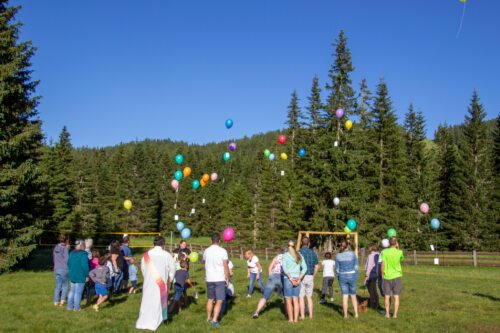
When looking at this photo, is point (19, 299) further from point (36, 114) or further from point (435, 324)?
point (435, 324)

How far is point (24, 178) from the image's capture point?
59.8 ft

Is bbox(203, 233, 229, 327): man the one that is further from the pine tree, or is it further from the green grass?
the pine tree

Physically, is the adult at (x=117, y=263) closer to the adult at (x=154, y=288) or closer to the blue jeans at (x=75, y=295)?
the blue jeans at (x=75, y=295)

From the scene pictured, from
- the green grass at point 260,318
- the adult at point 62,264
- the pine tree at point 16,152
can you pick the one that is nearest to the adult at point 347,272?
the green grass at point 260,318

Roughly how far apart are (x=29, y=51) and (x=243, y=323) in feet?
53.1

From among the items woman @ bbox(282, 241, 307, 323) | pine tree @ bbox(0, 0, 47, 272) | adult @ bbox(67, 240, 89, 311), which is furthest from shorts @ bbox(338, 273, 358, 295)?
pine tree @ bbox(0, 0, 47, 272)

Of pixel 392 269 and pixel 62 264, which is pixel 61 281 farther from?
pixel 392 269

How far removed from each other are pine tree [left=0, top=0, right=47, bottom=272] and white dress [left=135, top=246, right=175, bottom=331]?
1134 centimetres

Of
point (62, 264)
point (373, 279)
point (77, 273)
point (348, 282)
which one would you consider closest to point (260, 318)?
point (348, 282)

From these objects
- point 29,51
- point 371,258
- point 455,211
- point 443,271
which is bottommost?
point 443,271

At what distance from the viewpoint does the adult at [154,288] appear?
873cm

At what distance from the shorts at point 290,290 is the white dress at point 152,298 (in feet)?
9.03

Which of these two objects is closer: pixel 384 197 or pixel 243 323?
pixel 243 323

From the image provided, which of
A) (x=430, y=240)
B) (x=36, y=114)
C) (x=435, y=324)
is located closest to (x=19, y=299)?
(x=36, y=114)
